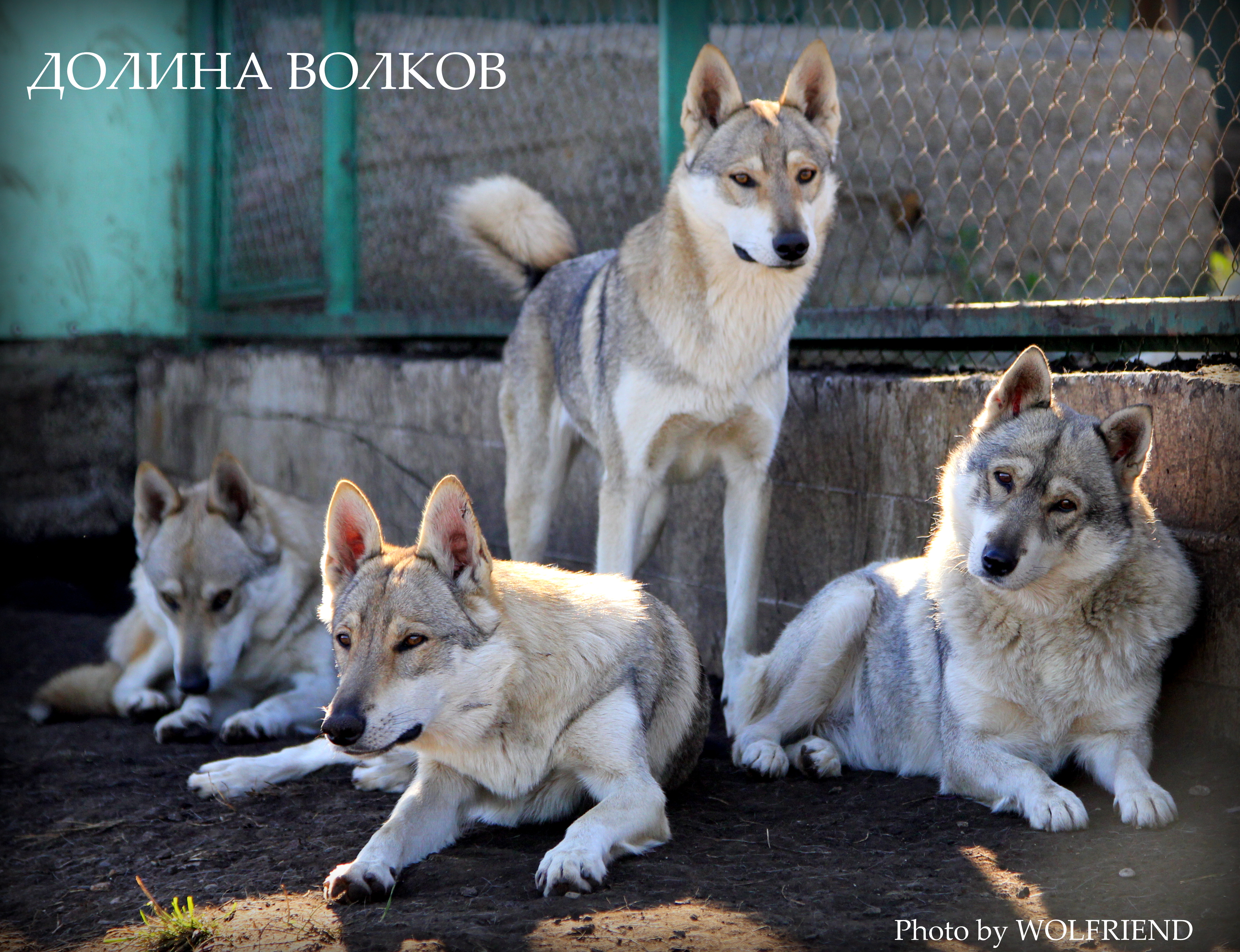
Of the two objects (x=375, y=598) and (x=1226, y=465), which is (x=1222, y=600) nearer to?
(x=1226, y=465)

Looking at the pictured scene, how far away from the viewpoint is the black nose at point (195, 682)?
4.67 m

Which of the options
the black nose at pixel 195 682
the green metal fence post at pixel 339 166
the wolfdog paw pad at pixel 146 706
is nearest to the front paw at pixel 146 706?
the wolfdog paw pad at pixel 146 706

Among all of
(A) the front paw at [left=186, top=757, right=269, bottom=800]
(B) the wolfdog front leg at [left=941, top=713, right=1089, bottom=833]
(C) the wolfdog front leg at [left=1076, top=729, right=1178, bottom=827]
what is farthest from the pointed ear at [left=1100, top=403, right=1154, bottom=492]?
(A) the front paw at [left=186, top=757, right=269, bottom=800]

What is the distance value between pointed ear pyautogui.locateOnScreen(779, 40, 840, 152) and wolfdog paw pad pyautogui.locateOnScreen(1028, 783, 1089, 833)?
103 inches

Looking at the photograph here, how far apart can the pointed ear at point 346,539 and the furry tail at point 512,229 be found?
276 cm

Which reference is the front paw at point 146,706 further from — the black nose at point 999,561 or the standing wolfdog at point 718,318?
the black nose at point 999,561

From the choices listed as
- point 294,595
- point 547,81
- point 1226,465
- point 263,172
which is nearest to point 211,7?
point 263,172

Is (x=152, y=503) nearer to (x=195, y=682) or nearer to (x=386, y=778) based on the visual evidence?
(x=195, y=682)

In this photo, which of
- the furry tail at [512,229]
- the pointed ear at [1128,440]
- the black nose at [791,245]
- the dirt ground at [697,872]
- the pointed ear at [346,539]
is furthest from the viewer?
the furry tail at [512,229]

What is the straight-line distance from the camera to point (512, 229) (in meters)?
5.62

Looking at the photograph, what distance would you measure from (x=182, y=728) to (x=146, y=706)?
0.49 metres

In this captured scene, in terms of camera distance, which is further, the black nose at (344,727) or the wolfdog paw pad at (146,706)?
the wolfdog paw pad at (146,706)

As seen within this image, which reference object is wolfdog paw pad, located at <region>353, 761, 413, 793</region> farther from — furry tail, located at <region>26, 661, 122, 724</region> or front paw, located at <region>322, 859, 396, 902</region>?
furry tail, located at <region>26, 661, 122, 724</region>

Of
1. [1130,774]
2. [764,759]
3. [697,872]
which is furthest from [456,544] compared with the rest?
[1130,774]
